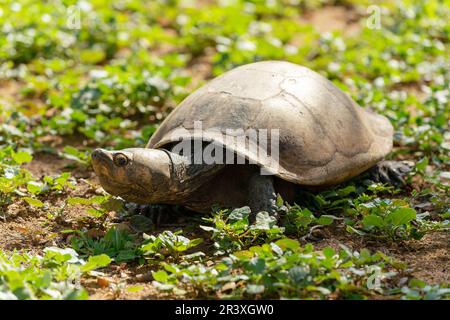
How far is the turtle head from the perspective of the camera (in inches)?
173

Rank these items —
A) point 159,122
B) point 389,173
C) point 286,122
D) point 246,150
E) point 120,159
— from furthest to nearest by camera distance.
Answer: point 159,122, point 389,173, point 286,122, point 246,150, point 120,159

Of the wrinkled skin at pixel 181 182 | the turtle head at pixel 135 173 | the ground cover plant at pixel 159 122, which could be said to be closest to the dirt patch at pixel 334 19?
the ground cover plant at pixel 159 122

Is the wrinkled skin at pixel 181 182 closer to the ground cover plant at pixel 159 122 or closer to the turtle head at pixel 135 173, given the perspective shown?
the turtle head at pixel 135 173

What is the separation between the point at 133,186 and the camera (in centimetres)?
455

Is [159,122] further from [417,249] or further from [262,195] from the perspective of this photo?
[417,249]

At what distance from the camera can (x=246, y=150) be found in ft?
15.6

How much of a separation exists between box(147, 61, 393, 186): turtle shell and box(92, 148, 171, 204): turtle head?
381 millimetres

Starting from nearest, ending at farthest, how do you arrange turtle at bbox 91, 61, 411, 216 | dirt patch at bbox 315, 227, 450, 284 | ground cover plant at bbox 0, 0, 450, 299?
1. ground cover plant at bbox 0, 0, 450, 299
2. dirt patch at bbox 315, 227, 450, 284
3. turtle at bbox 91, 61, 411, 216

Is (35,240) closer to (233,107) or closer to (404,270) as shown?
(233,107)

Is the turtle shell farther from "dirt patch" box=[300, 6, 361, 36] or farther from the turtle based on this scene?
"dirt patch" box=[300, 6, 361, 36]

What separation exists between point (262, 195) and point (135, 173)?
0.88m

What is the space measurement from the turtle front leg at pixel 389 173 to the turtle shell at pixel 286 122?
0.17 m

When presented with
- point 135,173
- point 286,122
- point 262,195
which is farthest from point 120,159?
point 286,122

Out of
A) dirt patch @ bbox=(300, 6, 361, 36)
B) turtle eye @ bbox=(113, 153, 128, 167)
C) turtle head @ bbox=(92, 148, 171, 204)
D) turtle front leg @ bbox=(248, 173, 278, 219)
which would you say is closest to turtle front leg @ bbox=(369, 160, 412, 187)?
turtle front leg @ bbox=(248, 173, 278, 219)
